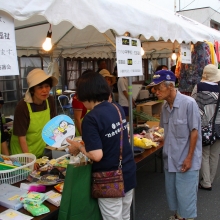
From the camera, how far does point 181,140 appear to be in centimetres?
242

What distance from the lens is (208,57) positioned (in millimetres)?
4309

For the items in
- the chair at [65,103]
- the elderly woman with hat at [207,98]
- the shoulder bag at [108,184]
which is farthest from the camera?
the chair at [65,103]

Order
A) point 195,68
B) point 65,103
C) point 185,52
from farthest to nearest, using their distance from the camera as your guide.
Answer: point 65,103 < point 195,68 < point 185,52

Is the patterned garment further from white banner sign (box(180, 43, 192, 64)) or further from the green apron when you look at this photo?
the green apron

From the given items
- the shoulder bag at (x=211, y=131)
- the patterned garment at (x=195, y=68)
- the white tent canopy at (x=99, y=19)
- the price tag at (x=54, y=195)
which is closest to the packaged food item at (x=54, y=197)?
the price tag at (x=54, y=195)

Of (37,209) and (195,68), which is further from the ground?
(195,68)

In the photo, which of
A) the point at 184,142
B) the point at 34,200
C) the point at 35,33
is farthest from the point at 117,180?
the point at 35,33

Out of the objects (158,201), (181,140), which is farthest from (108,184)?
(158,201)

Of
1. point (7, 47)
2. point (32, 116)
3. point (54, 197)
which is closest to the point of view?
point (7, 47)

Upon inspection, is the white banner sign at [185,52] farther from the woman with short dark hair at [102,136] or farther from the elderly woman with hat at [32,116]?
the woman with short dark hair at [102,136]

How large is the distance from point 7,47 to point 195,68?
3584 millimetres

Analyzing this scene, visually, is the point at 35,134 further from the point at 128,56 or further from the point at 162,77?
the point at 162,77

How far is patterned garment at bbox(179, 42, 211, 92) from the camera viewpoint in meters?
4.31

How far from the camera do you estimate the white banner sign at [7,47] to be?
1582mm
